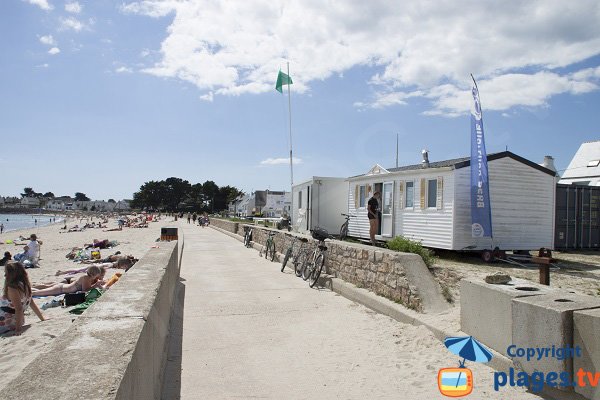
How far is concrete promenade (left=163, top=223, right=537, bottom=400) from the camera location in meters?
4.02

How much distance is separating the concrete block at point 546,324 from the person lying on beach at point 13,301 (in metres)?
7.16

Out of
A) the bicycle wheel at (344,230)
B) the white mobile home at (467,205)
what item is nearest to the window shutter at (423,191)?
the white mobile home at (467,205)

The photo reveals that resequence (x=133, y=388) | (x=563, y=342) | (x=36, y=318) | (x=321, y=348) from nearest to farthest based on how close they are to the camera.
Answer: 1. (x=133, y=388)
2. (x=563, y=342)
3. (x=321, y=348)
4. (x=36, y=318)

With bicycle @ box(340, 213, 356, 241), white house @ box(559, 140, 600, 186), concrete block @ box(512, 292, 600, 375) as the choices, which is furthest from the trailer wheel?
white house @ box(559, 140, 600, 186)

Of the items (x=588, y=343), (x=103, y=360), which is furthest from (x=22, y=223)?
(x=588, y=343)

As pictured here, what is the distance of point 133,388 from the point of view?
7.85ft

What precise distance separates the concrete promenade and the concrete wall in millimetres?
428

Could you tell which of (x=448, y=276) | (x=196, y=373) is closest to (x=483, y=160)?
(x=448, y=276)

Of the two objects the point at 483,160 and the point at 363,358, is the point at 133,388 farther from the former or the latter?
the point at 483,160

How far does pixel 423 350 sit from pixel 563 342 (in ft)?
5.69

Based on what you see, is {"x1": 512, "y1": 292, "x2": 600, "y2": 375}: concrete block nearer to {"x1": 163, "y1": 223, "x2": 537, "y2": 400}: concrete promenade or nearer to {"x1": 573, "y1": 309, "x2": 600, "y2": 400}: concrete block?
{"x1": 573, "y1": 309, "x2": 600, "y2": 400}: concrete block

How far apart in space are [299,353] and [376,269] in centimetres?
251

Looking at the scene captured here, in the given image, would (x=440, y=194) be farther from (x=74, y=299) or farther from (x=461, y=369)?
(x=74, y=299)

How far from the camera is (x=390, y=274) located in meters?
6.68
